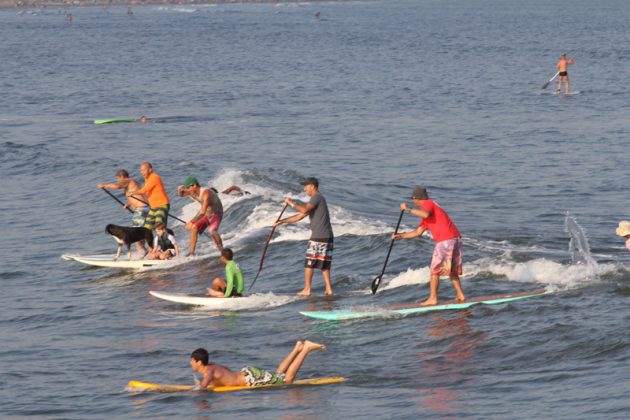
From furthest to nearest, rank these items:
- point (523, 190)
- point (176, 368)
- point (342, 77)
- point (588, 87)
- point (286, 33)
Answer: point (286, 33), point (342, 77), point (588, 87), point (523, 190), point (176, 368)

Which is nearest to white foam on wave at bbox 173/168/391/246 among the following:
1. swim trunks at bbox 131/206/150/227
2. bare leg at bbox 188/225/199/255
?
bare leg at bbox 188/225/199/255

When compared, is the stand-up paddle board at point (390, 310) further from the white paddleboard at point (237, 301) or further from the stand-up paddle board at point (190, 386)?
the stand-up paddle board at point (190, 386)

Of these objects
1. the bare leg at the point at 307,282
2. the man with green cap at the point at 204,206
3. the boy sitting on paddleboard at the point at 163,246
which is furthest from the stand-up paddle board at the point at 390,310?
the boy sitting on paddleboard at the point at 163,246

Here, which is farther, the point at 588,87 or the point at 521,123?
the point at 588,87

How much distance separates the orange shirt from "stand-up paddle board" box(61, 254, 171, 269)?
47.5 inches

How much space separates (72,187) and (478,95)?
26.9 meters

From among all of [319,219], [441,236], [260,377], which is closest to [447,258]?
Result: [441,236]

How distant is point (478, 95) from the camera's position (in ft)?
183

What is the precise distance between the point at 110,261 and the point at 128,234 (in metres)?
1.13

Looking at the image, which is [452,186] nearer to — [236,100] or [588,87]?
[236,100]

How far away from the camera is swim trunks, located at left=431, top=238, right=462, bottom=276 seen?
58.2 ft

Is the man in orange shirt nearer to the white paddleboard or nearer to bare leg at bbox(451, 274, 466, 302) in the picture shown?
the white paddleboard

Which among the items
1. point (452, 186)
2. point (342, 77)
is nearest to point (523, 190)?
point (452, 186)

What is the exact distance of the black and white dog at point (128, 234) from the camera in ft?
73.7
